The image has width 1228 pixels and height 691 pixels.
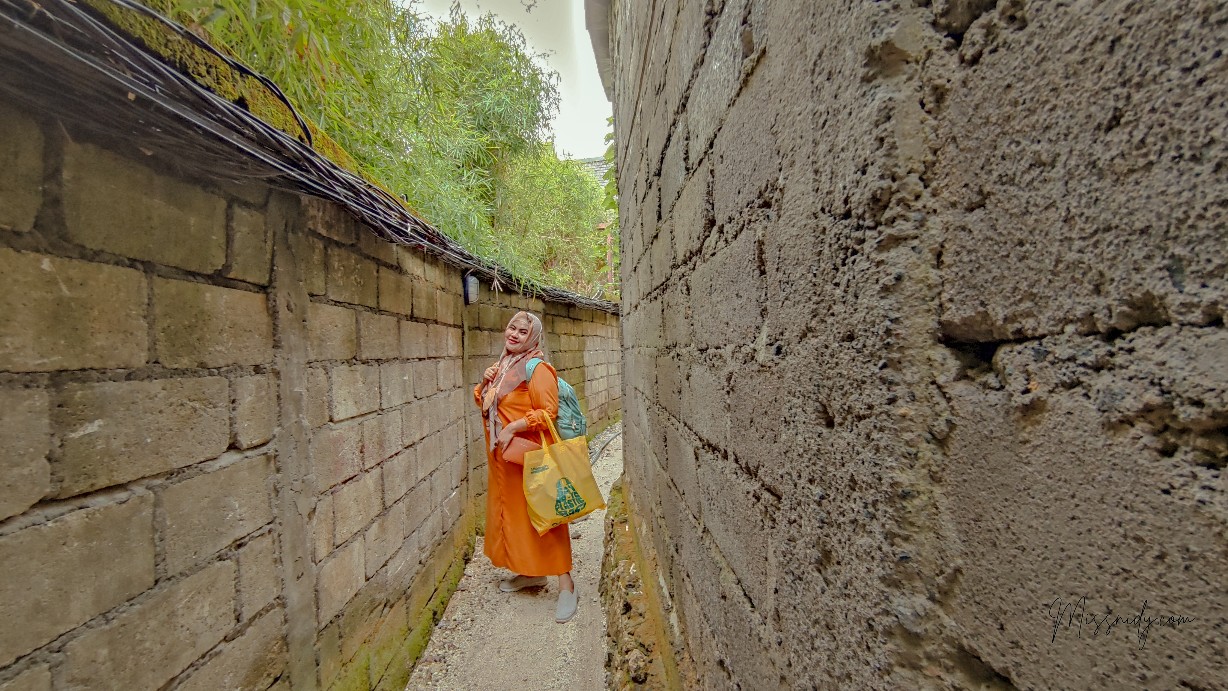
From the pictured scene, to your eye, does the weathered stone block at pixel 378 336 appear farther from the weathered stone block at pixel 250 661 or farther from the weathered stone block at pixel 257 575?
the weathered stone block at pixel 250 661

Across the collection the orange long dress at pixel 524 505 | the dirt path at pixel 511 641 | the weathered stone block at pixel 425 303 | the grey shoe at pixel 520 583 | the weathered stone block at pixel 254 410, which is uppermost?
the weathered stone block at pixel 425 303

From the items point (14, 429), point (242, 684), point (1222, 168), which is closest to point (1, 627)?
point (14, 429)

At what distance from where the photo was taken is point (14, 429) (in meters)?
0.93

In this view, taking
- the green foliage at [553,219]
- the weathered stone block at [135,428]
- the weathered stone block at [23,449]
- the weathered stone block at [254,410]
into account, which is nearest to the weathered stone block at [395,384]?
the weathered stone block at [254,410]

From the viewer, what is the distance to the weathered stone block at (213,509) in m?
1.26

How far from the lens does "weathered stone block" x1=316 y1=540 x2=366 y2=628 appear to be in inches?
75.1

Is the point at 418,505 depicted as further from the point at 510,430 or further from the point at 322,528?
the point at 322,528

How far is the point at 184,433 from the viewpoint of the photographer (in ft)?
4.27

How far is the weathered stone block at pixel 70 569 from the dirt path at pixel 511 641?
1881 mm

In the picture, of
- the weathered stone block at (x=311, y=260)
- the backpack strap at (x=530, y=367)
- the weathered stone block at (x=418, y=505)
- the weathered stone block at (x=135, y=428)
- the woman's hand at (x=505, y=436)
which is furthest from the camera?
the backpack strap at (x=530, y=367)

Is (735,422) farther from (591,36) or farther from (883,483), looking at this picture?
(591,36)

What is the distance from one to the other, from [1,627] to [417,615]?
217 cm

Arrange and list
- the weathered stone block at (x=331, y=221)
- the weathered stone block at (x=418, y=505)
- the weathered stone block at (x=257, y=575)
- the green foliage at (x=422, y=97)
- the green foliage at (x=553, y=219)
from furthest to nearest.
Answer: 1. the green foliage at (x=553, y=219)
2. the weathered stone block at (x=418, y=505)
3. the weathered stone block at (x=331, y=221)
4. the green foliage at (x=422, y=97)
5. the weathered stone block at (x=257, y=575)

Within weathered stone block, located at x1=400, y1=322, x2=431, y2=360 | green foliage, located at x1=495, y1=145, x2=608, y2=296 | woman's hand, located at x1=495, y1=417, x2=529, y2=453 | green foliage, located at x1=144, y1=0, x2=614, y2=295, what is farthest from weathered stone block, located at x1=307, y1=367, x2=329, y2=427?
green foliage, located at x1=495, y1=145, x2=608, y2=296
